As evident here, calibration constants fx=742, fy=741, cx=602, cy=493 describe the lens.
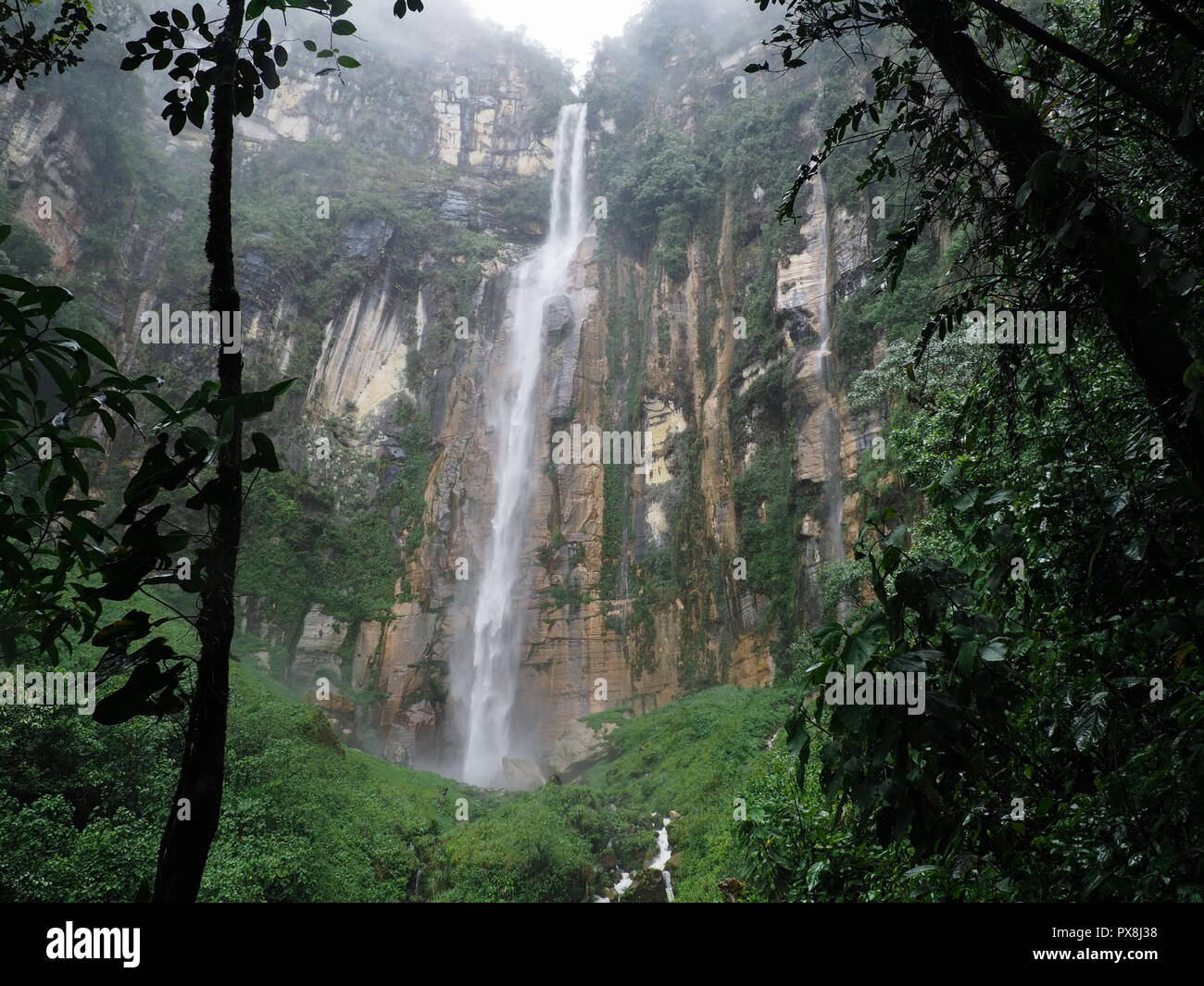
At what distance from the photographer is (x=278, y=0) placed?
5.36 feet

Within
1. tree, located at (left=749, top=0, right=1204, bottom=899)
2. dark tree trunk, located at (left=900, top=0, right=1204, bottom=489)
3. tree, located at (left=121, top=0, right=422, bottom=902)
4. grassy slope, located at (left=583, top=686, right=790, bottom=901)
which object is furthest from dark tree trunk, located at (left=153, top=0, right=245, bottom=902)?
grassy slope, located at (left=583, top=686, right=790, bottom=901)

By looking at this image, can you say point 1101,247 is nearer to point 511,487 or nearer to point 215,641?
point 215,641

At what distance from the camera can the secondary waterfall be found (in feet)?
62.2

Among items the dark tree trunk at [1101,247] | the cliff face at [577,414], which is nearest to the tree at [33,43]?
the dark tree trunk at [1101,247]

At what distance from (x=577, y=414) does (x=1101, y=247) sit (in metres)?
20.8

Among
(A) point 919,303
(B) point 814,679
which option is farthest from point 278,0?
(A) point 919,303

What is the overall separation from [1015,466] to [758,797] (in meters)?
6.13

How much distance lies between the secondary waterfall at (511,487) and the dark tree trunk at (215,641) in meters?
17.0

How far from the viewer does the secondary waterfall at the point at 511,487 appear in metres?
19.0

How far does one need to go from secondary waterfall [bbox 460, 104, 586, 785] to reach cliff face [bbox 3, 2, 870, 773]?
0.37 meters

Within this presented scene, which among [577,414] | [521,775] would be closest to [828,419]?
[577,414]

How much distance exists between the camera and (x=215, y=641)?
4.47ft

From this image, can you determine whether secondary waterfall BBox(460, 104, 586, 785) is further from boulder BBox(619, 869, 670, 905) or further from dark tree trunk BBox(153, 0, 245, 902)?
dark tree trunk BBox(153, 0, 245, 902)
